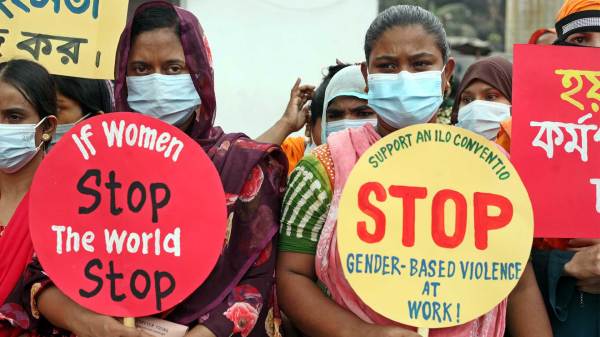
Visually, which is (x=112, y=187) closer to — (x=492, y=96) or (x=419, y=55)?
(x=419, y=55)

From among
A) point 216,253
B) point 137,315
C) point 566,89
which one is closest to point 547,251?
point 566,89

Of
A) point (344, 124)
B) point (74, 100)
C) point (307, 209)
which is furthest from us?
point (344, 124)

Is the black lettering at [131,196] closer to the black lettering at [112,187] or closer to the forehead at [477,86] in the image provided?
the black lettering at [112,187]

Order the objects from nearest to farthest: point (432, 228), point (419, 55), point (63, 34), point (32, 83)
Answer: point (432, 228) < point (419, 55) < point (32, 83) < point (63, 34)

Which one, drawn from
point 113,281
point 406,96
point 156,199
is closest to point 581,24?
point 406,96

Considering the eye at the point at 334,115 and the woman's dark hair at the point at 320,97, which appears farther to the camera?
the woman's dark hair at the point at 320,97

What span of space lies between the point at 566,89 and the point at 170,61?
126 cm

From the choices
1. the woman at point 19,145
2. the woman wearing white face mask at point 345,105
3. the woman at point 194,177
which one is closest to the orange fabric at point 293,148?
the woman wearing white face mask at point 345,105

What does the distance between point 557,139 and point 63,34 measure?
198cm

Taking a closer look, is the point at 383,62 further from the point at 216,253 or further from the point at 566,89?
the point at 216,253

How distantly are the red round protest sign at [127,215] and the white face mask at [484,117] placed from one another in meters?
1.68

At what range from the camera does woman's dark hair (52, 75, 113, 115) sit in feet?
12.7

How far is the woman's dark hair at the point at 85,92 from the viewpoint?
12.7ft

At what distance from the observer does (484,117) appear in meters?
4.04
